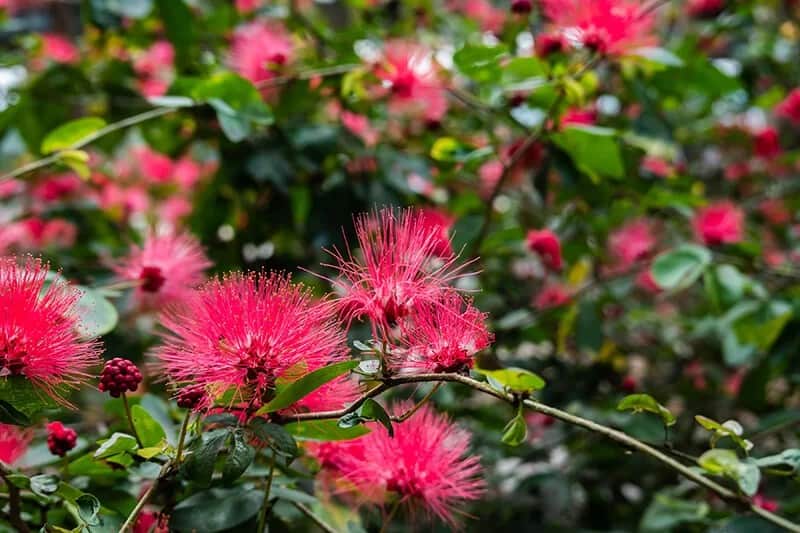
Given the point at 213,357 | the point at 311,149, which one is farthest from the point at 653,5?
the point at 213,357

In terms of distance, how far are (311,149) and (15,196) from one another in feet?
3.16

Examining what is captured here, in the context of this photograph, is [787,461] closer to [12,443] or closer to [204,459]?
[204,459]

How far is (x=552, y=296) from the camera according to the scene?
189cm

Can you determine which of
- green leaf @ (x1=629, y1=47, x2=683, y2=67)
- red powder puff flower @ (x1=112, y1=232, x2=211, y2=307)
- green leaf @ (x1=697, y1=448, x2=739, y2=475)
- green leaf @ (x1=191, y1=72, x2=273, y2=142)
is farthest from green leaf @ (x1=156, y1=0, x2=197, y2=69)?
green leaf @ (x1=697, y1=448, x2=739, y2=475)

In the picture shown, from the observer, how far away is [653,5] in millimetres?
1524

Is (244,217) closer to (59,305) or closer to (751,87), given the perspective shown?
(59,305)

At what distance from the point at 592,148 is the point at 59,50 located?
5.43 ft

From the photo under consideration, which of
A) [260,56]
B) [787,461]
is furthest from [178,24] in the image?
[787,461]

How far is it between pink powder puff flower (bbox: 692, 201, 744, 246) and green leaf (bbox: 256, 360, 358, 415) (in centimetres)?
126

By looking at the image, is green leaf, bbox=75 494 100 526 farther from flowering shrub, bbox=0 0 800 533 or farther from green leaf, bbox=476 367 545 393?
green leaf, bbox=476 367 545 393

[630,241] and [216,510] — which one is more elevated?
[630,241]

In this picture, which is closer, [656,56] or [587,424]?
[587,424]

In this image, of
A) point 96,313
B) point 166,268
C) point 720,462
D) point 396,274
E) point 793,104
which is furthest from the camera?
point 793,104

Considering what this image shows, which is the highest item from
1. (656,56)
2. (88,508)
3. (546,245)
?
(656,56)
